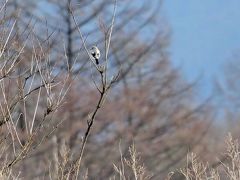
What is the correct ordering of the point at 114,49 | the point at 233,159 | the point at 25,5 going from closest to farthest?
the point at 233,159, the point at 25,5, the point at 114,49

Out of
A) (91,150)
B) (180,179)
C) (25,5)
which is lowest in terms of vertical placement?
(180,179)

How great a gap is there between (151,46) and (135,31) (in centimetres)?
67

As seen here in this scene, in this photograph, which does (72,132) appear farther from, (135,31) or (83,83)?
(135,31)

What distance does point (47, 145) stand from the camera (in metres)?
16.1

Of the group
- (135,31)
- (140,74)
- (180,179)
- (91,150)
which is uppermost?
(135,31)

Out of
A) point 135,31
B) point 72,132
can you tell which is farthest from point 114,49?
point 72,132

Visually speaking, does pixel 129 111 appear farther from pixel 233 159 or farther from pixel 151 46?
pixel 233 159

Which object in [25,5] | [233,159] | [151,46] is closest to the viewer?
[233,159]

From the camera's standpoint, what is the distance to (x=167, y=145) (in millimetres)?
18062

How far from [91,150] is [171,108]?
305cm

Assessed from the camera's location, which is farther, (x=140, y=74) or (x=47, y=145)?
(x=140, y=74)

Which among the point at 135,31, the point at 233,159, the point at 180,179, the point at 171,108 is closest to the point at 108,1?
the point at 135,31

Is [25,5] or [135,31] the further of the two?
[135,31]

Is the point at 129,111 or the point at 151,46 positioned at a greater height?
the point at 151,46
